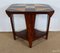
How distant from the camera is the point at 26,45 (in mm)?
2014

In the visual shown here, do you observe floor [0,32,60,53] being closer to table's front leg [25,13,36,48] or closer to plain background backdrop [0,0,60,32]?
table's front leg [25,13,36,48]

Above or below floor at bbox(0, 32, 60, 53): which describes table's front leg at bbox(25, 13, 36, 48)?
above

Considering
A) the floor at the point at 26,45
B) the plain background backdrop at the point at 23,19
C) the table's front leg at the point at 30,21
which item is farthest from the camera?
the plain background backdrop at the point at 23,19

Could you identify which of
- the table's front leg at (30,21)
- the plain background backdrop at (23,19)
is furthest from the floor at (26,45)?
the plain background backdrop at (23,19)

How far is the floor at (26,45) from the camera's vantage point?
73.2 inches

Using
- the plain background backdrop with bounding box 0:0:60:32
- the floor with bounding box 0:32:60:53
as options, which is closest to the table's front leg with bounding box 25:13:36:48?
the floor with bounding box 0:32:60:53

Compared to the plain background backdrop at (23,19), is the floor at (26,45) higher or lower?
lower

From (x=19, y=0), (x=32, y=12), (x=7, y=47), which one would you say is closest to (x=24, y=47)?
(x=7, y=47)

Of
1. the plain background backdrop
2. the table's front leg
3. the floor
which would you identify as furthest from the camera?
the plain background backdrop

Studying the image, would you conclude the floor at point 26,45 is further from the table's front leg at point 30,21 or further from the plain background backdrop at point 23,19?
the plain background backdrop at point 23,19

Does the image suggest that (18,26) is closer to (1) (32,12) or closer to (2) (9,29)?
(2) (9,29)

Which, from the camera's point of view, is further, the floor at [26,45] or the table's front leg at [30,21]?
the floor at [26,45]

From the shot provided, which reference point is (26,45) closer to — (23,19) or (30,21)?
(30,21)

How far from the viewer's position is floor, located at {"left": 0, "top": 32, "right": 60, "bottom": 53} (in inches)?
73.2
